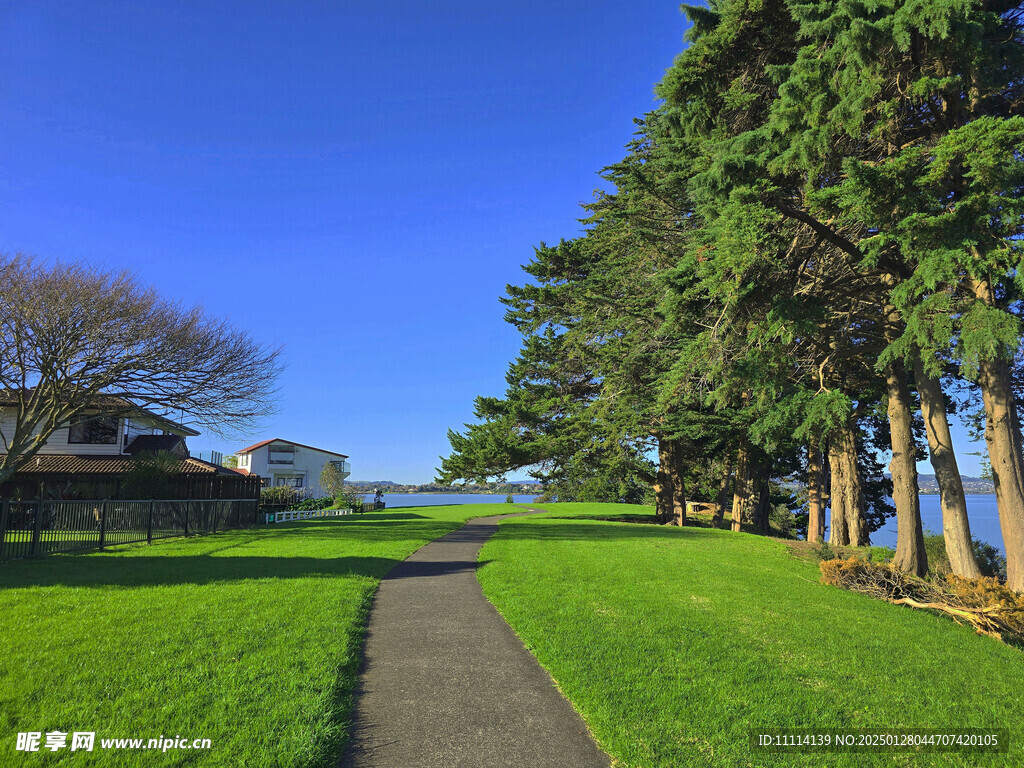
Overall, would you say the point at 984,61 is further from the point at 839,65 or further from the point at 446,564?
the point at 446,564

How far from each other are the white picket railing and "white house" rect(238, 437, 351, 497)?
76.3 ft

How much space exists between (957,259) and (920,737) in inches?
349

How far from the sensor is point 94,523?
53.2 ft

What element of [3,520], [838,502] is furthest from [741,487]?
[3,520]

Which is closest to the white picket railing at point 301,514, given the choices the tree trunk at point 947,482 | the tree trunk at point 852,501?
the tree trunk at point 852,501

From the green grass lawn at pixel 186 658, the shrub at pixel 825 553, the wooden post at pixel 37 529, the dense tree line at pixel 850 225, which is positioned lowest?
the shrub at pixel 825 553

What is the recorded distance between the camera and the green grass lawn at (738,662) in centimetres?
478

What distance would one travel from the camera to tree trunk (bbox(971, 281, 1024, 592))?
1190 cm

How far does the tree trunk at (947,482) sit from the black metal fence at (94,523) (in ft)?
72.4

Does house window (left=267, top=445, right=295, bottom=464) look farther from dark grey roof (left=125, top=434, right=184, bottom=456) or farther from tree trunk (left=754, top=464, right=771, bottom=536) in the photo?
tree trunk (left=754, top=464, right=771, bottom=536)

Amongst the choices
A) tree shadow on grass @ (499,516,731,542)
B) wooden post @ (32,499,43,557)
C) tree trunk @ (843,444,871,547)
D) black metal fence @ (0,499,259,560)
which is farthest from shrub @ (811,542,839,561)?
wooden post @ (32,499,43,557)

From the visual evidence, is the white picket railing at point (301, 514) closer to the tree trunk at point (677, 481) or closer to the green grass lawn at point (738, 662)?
the green grass lawn at point (738, 662)

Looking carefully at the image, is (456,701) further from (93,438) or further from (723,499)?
(723,499)

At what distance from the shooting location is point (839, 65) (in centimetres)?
1231
